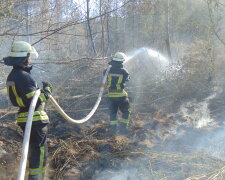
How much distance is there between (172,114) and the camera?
24.9 ft

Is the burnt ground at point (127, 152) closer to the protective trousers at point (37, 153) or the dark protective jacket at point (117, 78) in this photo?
the protective trousers at point (37, 153)

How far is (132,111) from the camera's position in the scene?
7387 millimetres

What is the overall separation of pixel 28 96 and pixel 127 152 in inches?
100.0

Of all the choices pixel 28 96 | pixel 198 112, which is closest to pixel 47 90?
pixel 28 96

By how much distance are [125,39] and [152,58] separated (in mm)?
10613

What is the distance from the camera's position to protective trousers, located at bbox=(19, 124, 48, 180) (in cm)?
336

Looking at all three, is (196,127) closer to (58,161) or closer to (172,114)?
(172,114)

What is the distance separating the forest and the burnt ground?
18 mm

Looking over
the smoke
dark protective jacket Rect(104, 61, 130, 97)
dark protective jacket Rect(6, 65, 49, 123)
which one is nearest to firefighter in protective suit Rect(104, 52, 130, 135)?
dark protective jacket Rect(104, 61, 130, 97)


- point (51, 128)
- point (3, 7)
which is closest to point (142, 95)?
point (51, 128)

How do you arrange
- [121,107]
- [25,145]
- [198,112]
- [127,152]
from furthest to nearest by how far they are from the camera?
[198,112] < [121,107] < [127,152] < [25,145]

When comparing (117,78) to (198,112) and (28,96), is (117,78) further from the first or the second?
(198,112)

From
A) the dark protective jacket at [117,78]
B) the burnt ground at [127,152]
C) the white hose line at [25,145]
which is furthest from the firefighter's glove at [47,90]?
the dark protective jacket at [117,78]

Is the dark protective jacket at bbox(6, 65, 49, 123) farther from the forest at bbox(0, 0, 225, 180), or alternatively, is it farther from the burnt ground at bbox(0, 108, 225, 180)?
Result: the burnt ground at bbox(0, 108, 225, 180)
